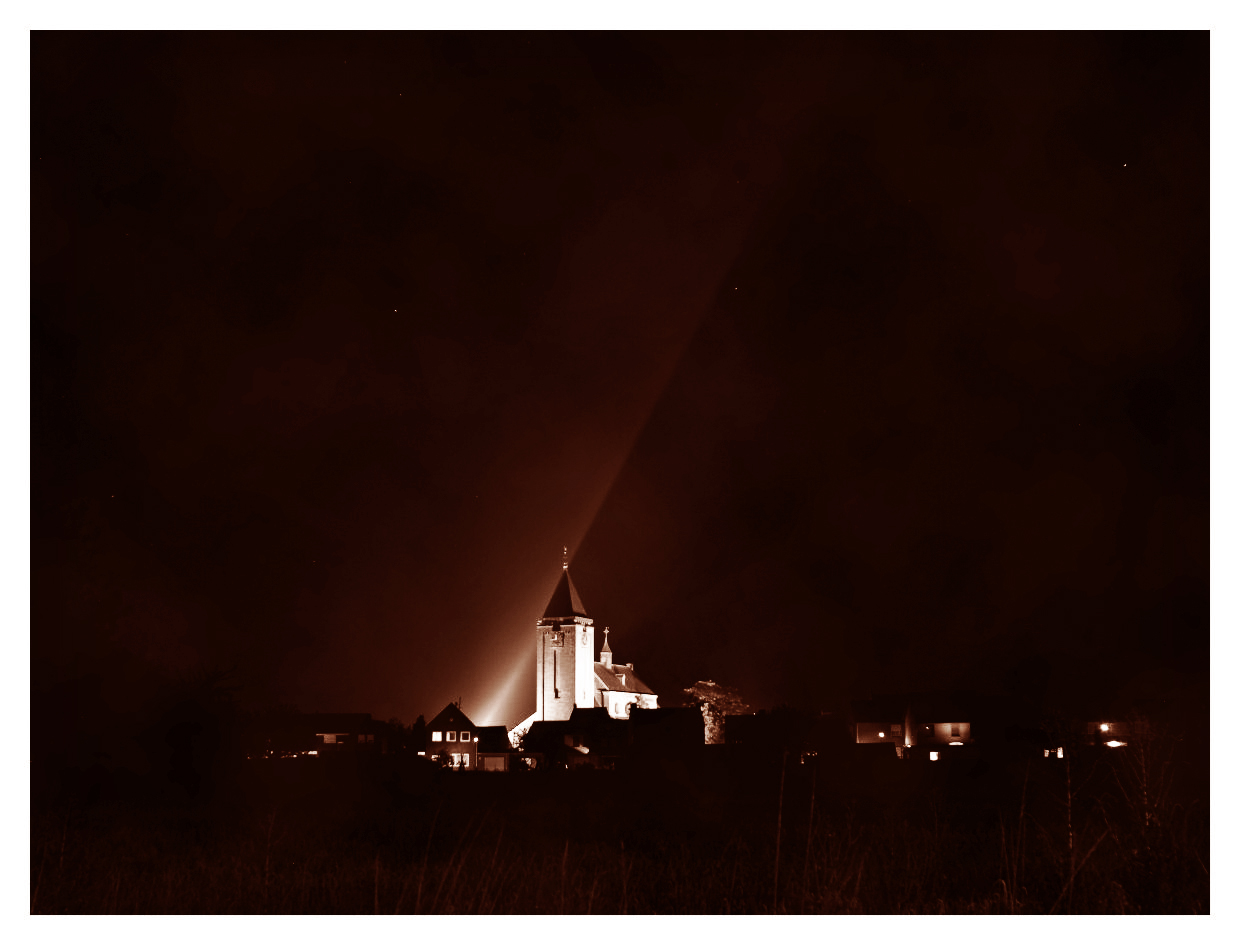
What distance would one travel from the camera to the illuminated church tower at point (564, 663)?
133 m

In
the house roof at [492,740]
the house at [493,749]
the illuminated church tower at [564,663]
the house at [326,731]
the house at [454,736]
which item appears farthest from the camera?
the illuminated church tower at [564,663]

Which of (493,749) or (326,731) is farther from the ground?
(326,731)

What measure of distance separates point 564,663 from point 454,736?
52928 millimetres

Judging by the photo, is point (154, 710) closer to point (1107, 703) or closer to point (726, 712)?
point (1107, 703)

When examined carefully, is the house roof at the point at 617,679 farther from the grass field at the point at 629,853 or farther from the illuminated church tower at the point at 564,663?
the grass field at the point at 629,853

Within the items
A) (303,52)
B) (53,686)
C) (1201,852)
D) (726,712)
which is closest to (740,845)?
(1201,852)

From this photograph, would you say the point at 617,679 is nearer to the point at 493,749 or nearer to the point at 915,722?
the point at 493,749

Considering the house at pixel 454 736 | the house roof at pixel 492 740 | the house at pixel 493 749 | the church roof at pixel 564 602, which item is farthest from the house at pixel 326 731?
the church roof at pixel 564 602

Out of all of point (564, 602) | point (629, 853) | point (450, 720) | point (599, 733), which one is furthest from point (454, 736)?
point (629, 853)

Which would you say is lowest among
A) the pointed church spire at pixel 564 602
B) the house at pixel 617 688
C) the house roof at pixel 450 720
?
the house at pixel 617 688

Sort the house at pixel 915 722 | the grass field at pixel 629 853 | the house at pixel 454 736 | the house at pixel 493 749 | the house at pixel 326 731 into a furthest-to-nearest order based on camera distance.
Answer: the house at pixel 454 736
the house at pixel 493 749
the house at pixel 915 722
the house at pixel 326 731
the grass field at pixel 629 853

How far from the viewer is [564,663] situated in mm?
135375

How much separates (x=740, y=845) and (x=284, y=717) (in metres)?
60.1

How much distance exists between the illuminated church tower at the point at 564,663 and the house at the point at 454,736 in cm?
4779
